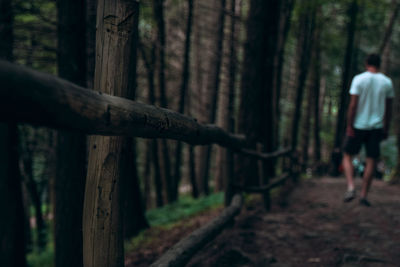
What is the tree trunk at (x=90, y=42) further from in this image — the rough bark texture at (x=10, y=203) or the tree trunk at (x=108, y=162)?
the tree trunk at (x=108, y=162)

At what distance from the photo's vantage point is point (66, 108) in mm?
1530

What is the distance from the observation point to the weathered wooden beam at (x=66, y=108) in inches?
53.0

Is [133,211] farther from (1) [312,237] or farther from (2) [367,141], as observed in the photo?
(2) [367,141]

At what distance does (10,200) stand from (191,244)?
3679 mm

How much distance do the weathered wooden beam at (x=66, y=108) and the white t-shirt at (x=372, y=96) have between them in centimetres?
457

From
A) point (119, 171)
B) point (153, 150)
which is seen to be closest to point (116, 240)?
point (119, 171)

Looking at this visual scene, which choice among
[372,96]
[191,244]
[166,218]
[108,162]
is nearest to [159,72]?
[166,218]

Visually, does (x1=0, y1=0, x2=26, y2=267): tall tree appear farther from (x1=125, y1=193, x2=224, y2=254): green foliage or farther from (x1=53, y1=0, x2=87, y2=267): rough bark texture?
(x1=125, y1=193, x2=224, y2=254): green foliage

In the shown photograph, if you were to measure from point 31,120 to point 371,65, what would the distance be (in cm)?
574

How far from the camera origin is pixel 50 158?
11445mm

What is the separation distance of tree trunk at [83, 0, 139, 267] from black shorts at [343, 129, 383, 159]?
4720mm

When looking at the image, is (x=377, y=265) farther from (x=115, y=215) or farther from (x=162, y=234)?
(x=162, y=234)

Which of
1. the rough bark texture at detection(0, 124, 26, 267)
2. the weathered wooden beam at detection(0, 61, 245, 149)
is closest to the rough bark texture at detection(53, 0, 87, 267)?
the rough bark texture at detection(0, 124, 26, 267)

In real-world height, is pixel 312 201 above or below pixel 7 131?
below
